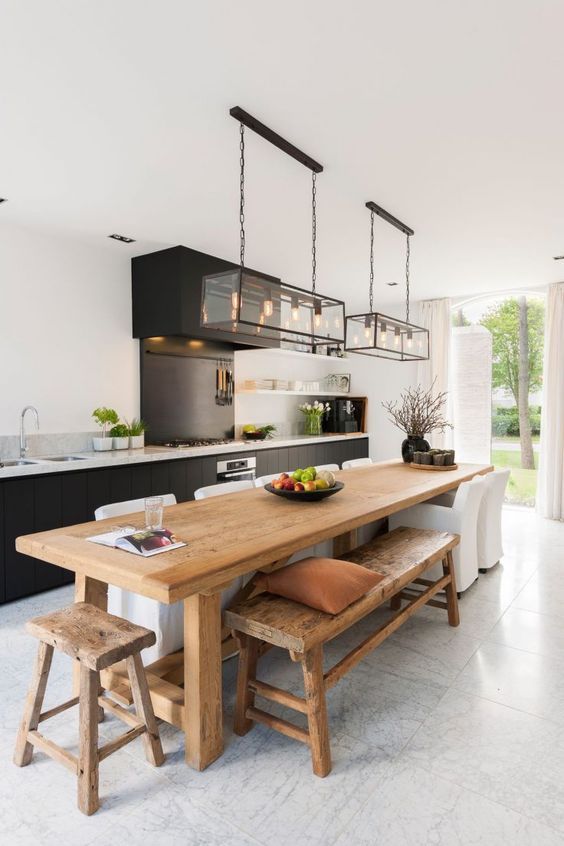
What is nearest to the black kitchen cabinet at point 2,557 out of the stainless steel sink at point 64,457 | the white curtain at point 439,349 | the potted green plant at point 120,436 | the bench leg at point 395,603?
the stainless steel sink at point 64,457

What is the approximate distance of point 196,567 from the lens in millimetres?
1715

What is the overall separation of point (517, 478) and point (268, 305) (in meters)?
4.75

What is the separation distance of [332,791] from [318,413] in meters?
5.42

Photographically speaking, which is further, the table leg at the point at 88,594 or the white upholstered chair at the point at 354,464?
the white upholstered chair at the point at 354,464

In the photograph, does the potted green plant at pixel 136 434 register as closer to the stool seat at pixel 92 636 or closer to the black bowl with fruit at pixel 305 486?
the black bowl with fruit at pixel 305 486

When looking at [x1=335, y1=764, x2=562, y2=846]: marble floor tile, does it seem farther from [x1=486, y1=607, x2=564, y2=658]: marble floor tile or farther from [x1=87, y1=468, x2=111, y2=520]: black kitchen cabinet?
[x1=87, y1=468, x2=111, y2=520]: black kitchen cabinet

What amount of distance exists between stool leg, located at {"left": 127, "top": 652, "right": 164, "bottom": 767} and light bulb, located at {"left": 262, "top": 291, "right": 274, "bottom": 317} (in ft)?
6.11

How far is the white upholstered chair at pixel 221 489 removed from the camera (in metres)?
3.01

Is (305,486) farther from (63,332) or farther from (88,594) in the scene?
(63,332)

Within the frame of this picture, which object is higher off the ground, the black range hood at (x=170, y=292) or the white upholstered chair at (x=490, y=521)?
the black range hood at (x=170, y=292)

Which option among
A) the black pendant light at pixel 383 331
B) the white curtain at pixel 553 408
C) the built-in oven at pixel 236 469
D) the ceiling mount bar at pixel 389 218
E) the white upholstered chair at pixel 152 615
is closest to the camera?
the white upholstered chair at pixel 152 615

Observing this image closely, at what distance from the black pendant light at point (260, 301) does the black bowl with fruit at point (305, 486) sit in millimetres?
867

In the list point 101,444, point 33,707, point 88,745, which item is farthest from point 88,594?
point 101,444

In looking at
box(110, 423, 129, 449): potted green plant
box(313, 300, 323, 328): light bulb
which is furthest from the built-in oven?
box(313, 300, 323, 328): light bulb
